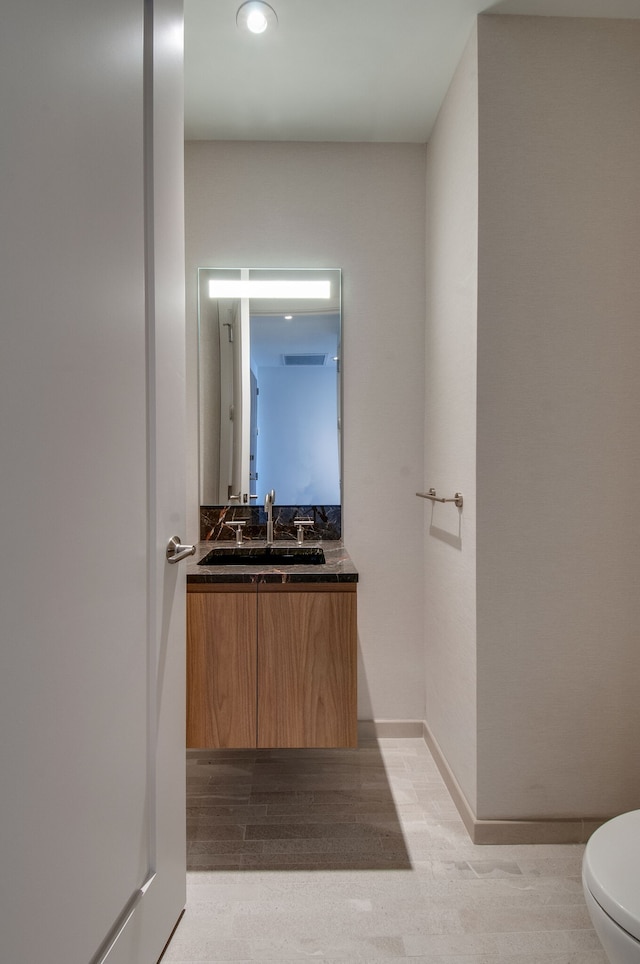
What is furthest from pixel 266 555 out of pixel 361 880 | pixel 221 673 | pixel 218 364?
pixel 361 880

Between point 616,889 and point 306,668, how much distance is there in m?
1.04

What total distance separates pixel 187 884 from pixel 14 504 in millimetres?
1438

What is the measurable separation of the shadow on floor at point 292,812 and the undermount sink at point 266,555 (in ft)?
2.65

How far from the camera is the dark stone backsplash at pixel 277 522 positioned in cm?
260

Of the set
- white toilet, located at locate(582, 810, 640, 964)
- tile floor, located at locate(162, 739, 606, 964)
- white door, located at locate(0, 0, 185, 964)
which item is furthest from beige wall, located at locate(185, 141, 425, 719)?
white toilet, located at locate(582, 810, 640, 964)

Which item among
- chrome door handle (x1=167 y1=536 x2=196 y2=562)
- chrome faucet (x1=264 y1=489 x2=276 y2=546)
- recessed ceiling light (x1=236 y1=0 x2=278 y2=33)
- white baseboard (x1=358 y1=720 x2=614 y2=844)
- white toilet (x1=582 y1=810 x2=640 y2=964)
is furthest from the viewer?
chrome faucet (x1=264 y1=489 x2=276 y2=546)

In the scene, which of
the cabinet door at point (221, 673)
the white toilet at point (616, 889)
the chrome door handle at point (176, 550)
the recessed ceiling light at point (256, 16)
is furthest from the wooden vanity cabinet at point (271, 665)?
the recessed ceiling light at point (256, 16)

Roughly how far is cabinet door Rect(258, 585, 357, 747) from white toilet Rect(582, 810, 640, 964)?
0.87m

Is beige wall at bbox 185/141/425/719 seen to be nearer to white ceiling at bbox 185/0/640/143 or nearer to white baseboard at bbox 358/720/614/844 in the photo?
white ceiling at bbox 185/0/640/143

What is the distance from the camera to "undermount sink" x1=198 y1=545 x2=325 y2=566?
2326 mm

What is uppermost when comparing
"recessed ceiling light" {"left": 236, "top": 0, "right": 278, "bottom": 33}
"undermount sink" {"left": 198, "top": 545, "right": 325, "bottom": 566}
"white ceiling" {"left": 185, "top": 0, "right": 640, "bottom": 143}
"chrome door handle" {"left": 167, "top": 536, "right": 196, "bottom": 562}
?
"white ceiling" {"left": 185, "top": 0, "right": 640, "bottom": 143}

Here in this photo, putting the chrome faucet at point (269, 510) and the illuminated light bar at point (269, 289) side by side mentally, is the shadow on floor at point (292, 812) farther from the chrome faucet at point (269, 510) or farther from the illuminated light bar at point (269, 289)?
the illuminated light bar at point (269, 289)

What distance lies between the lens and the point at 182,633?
1491 mm

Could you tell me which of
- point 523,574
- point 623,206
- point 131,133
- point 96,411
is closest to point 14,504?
point 96,411
